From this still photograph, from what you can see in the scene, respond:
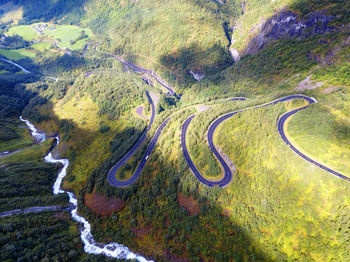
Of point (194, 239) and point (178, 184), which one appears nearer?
point (194, 239)

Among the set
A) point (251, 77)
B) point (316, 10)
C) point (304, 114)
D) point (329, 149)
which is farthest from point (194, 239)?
point (316, 10)

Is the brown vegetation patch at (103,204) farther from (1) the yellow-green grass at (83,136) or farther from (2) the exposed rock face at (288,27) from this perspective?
(2) the exposed rock face at (288,27)

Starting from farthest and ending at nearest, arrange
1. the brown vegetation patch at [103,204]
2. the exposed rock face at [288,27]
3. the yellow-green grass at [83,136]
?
1. the exposed rock face at [288,27]
2. the yellow-green grass at [83,136]
3. the brown vegetation patch at [103,204]

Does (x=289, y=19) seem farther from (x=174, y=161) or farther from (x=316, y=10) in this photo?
(x=174, y=161)

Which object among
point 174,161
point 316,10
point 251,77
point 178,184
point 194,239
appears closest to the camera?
point 194,239

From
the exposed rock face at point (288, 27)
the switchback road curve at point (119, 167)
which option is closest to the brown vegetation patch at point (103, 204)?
the switchback road curve at point (119, 167)

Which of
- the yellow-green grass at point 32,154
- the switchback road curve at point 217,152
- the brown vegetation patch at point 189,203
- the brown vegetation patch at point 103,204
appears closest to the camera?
the switchback road curve at point 217,152

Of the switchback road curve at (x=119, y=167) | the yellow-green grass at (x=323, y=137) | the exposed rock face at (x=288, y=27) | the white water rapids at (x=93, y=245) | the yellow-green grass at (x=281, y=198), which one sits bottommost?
the white water rapids at (x=93, y=245)

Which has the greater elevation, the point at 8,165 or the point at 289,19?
the point at 289,19
